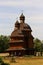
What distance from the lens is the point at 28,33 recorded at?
249 ft

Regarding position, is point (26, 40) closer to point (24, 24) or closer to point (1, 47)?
point (24, 24)

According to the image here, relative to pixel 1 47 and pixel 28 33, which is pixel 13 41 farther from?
pixel 1 47

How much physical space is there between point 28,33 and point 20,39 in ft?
11.5

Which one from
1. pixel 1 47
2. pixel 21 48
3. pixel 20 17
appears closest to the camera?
pixel 21 48

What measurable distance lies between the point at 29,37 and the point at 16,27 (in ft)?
13.1

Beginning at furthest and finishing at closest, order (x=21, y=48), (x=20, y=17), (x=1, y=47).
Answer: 1. (x=1, y=47)
2. (x=20, y=17)
3. (x=21, y=48)

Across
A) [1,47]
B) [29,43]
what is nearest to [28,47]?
[29,43]

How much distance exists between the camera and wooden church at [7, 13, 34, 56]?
7194 centimetres

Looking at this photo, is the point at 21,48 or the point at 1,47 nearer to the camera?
the point at 21,48

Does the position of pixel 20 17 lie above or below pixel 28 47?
above

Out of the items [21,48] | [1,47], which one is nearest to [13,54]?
[21,48]

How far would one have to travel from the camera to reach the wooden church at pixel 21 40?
236 ft

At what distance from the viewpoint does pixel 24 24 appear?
249 feet

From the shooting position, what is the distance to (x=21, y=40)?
7319 centimetres
